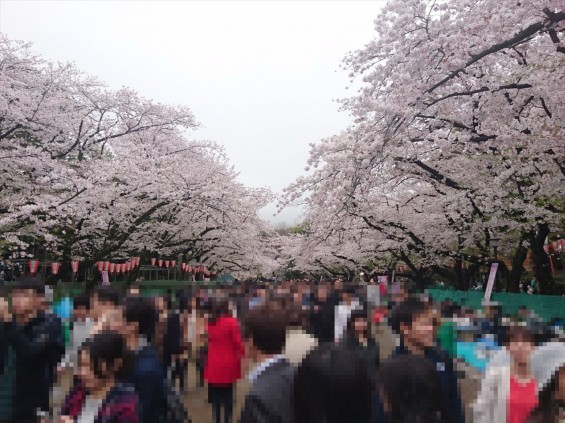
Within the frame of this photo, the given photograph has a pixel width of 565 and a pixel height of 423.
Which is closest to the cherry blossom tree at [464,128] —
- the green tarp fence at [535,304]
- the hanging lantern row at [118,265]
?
the green tarp fence at [535,304]

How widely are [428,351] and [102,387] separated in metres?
2.10

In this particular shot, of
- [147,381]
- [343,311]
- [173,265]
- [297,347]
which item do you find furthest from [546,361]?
[173,265]

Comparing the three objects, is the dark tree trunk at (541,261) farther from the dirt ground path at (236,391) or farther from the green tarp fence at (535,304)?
the dirt ground path at (236,391)

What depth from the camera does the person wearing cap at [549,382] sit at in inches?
130

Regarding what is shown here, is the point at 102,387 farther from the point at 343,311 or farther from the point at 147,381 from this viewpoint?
the point at 343,311

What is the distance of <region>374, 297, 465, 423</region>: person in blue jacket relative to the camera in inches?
113

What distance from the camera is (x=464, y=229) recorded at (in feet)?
53.0

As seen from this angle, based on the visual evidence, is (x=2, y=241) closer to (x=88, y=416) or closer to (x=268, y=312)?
(x=268, y=312)

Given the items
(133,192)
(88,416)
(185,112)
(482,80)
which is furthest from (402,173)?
(88,416)

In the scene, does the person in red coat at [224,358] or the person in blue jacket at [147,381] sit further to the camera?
the person in red coat at [224,358]

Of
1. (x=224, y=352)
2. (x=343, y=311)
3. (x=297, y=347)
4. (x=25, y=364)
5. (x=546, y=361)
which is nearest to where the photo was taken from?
(x=297, y=347)

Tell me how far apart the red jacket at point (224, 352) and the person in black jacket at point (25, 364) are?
1718mm

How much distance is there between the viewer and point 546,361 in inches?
149

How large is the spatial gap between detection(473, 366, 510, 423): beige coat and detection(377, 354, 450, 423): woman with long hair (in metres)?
0.68
